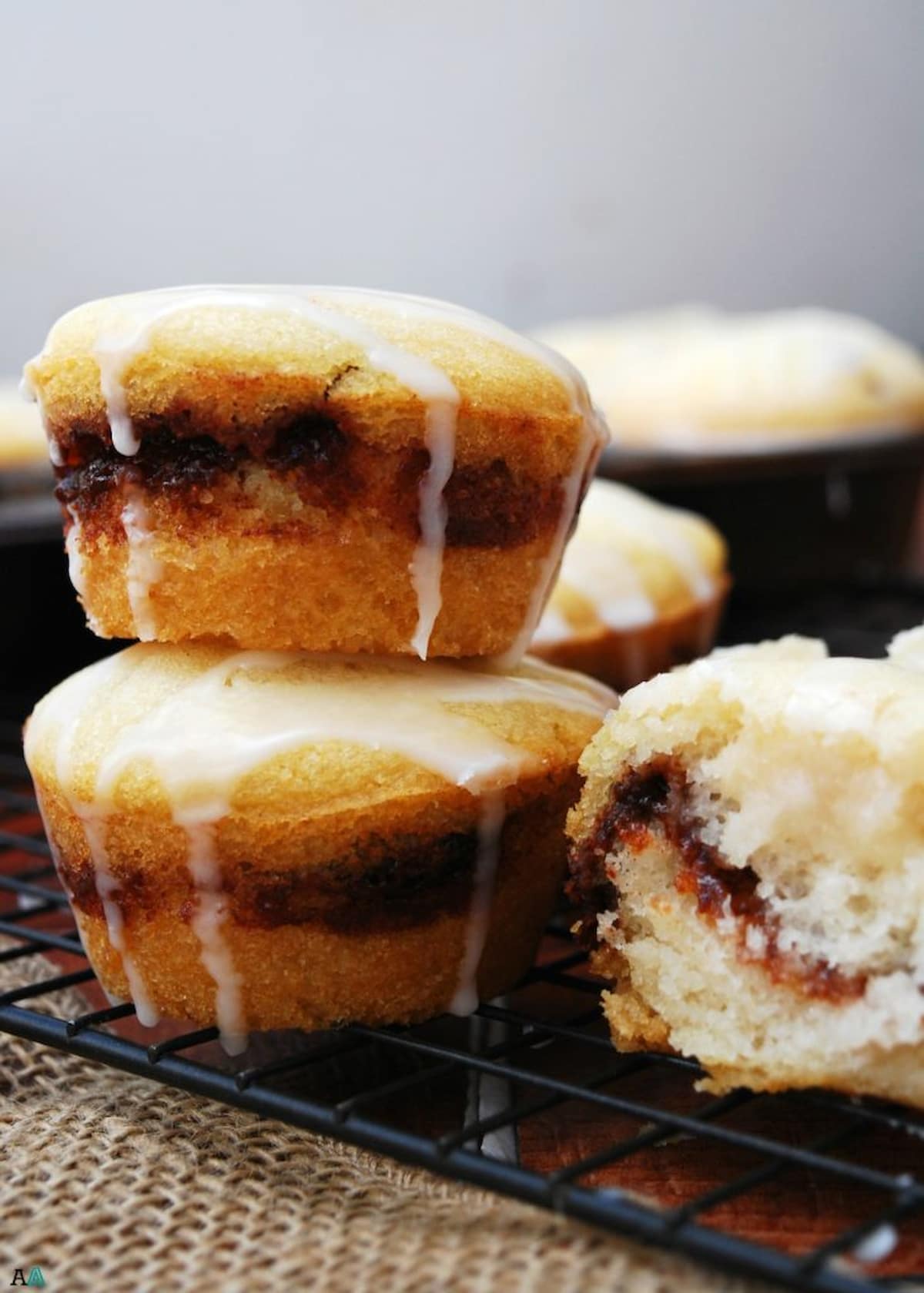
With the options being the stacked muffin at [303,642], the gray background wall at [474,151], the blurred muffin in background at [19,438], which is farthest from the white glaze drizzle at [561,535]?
the gray background wall at [474,151]

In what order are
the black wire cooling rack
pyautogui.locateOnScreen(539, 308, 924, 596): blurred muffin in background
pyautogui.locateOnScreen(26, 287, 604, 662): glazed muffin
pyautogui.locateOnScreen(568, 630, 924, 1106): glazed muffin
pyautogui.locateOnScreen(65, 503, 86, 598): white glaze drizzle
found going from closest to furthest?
the black wire cooling rack, pyautogui.locateOnScreen(568, 630, 924, 1106): glazed muffin, pyautogui.locateOnScreen(26, 287, 604, 662): glazed muffin, pyautogui.locateOnScreen(65, 503, 86, 598): white glaze drizzle, pyautogui.locateOnScreen(539, 308, 924, 596): blurred muffin in background

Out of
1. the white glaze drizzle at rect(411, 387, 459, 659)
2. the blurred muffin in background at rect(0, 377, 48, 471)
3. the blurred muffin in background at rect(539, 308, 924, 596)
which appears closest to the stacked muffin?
the white glaze drizzle at rect(411, 387, 459, 659)

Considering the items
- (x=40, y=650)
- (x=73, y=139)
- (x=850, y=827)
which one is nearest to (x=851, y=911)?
(x=850, y=827)

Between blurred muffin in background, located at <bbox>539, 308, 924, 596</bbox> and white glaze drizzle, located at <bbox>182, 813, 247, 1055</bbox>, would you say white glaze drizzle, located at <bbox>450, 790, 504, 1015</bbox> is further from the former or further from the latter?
blurred muffin in background, located at <bbox>539, 308, 924, 596</bbox>

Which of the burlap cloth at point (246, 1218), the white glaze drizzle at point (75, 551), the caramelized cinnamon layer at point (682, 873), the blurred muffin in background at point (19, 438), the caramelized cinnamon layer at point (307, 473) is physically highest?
the caramelized cinnamon layer at point (307, 473)

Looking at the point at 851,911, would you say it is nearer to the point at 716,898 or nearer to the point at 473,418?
the point at 716,898

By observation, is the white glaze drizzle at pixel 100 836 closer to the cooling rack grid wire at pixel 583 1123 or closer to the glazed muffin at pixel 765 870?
the cooling rack grid wire at pixel 583 1123
